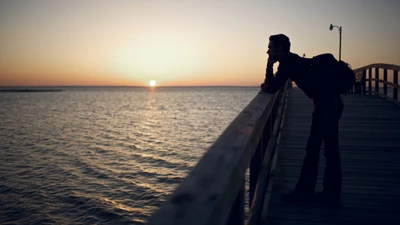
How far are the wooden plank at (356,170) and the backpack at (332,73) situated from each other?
1.35m

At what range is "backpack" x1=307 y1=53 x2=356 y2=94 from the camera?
3.10 meters

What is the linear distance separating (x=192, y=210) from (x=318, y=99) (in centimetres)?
267

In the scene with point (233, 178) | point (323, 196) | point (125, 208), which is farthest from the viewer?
point (125, 208)

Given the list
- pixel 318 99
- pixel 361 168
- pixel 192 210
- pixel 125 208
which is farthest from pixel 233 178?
pixel 125 208

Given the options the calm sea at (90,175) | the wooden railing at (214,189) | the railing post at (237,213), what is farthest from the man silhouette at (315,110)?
the calm sea at (90,175)

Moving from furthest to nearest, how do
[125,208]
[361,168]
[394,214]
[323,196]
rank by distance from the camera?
[125,208] < [361,168] < [323,196] < [394,214]

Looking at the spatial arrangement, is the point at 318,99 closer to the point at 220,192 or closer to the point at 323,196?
the point at 323,196

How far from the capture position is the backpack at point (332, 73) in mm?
3098

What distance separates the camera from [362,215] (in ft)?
10.5

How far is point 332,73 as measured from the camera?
10.2ft

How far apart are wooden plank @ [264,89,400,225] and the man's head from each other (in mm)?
1664

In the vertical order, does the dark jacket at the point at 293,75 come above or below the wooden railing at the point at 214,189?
above

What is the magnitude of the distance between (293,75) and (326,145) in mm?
870

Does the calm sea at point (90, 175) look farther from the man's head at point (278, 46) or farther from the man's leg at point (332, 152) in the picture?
the man's head at point (278, 46)
